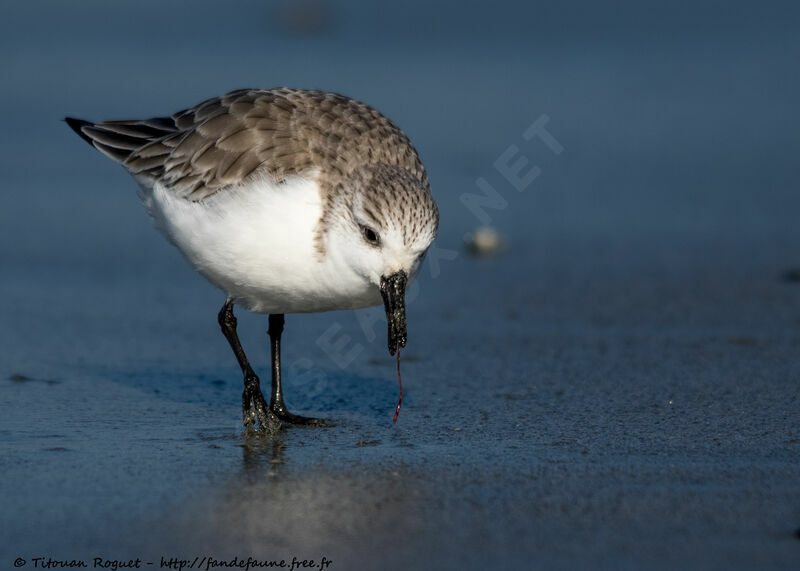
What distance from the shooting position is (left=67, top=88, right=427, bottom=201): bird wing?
5367 mm

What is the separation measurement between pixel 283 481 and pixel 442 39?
31.3ft

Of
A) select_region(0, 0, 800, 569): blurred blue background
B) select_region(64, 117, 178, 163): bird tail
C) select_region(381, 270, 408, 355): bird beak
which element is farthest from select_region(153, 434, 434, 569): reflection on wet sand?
select_region(64, 117, 178, 163): bird tail

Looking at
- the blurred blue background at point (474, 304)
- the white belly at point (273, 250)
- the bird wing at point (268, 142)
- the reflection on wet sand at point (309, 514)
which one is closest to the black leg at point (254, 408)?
the blurred blue background at point (474, 304)

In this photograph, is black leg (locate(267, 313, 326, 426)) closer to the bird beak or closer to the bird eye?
the bird beak

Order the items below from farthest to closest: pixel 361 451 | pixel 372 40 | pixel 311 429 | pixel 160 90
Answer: pixel 372 40 → pixel 160 90 → pixel 311 429 → pixel 361 451

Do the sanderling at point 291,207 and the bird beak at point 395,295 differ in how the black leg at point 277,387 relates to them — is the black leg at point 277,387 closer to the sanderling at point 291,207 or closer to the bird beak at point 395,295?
the sanderling at point 291,207

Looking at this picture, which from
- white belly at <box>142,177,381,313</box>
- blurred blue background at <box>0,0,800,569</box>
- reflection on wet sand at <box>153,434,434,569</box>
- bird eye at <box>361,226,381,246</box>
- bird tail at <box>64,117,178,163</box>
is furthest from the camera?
bird tail at <box>64,117,178,163</box>

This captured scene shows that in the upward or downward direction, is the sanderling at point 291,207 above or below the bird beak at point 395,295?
above

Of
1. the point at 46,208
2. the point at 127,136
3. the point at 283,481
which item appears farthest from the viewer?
the point at 46,208

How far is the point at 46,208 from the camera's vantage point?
939 cm

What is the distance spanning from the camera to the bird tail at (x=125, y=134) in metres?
6.25

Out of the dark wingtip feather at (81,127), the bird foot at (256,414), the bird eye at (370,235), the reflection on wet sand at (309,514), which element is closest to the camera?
the reflection on wet sand at (309,514)

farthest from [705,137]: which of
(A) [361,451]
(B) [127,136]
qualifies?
(A) [361,451]

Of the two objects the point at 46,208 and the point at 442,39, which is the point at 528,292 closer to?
the point at 46,208
